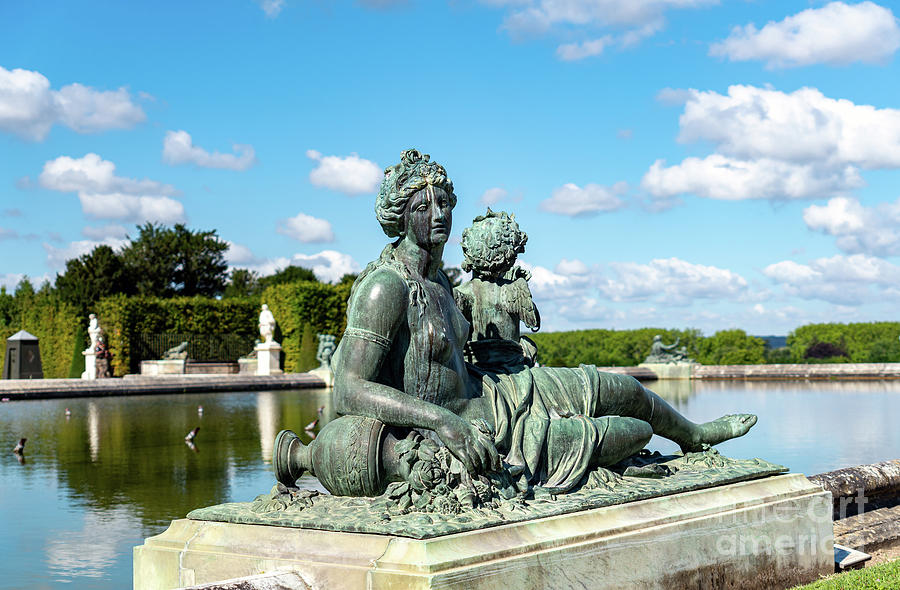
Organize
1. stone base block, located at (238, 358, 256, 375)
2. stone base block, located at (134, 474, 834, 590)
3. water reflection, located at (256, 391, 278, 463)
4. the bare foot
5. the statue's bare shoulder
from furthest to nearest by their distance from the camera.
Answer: stone base block, located at (238, 358, 256, 375), water reflection, located at (256, 391, 278, 463), the bare foot, the statue's bare shoulder, stone base block, located at (134, 474, 834, 590)

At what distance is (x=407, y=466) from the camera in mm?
3650

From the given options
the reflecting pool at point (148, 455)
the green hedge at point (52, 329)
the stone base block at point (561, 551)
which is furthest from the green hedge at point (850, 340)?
the stone base block at point (561, 551)

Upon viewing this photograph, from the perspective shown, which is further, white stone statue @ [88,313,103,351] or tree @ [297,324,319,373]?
tree @ [297,324,319,373]

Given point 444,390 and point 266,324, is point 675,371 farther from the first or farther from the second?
point 444,390

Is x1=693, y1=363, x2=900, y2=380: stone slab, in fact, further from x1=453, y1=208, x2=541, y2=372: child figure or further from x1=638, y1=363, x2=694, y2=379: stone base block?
x1=453, y1=208, x2=541, y2=372: child figure

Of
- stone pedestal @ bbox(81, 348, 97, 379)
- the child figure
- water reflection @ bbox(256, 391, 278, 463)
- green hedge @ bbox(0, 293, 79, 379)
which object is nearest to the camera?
the child figure

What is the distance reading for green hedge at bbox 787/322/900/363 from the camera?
39188 millimetres

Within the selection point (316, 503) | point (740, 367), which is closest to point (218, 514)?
point (316, 503)

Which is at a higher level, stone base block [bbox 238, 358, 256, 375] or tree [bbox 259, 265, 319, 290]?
tree [bbox 259, 265, 319, 290]

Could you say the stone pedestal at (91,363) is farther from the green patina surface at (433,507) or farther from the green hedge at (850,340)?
the green patina surface at (433,507)

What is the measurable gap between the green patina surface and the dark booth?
33538 millimetres

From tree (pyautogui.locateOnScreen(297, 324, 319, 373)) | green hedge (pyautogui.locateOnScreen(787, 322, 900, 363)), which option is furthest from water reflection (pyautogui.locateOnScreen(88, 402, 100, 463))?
green hedge (pyautogui.locateOnScreen(787, 322, 900, 363))

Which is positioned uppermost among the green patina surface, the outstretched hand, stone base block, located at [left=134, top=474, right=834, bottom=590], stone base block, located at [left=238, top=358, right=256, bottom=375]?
stone base block, located at [left=238, top=358, right=256, bottom=375]

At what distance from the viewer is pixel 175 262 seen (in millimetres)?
46844
